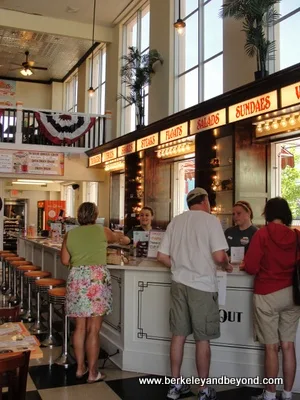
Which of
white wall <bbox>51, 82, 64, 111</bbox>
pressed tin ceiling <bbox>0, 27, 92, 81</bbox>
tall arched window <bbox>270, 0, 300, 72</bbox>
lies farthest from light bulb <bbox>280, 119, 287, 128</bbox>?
white wall <bbox>51, 82, 64, 111</bbox>

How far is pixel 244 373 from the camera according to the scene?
3625 mm

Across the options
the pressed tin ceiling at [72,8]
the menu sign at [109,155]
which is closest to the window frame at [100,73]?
the pressed tin ceiling at [72,8]

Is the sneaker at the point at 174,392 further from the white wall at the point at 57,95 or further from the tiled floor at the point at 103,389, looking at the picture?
the white wall at the point at 57,95

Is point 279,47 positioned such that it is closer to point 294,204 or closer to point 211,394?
point 294,204

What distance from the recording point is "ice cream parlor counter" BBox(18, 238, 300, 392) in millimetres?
3643

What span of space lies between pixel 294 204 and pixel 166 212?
342cm

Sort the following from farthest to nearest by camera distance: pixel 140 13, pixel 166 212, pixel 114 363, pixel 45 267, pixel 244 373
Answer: pixel 140 13, pixel 166 212, pixel 45 267, pixel 114 363, pixel 244 373

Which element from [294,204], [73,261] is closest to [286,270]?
[73,261]

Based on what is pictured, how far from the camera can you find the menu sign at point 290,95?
452cm

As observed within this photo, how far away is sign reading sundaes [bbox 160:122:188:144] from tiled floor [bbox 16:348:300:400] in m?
3.95

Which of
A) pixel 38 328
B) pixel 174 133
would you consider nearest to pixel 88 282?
pixel 38 328

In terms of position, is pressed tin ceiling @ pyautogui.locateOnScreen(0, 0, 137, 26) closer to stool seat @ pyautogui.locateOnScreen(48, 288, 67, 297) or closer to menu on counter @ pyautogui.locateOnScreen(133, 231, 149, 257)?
menu on counter @ pyautogui.locateOnScreen(133, 231, 149, 257)

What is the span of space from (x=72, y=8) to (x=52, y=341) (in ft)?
28.4

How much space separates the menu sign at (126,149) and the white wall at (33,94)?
315 inches
